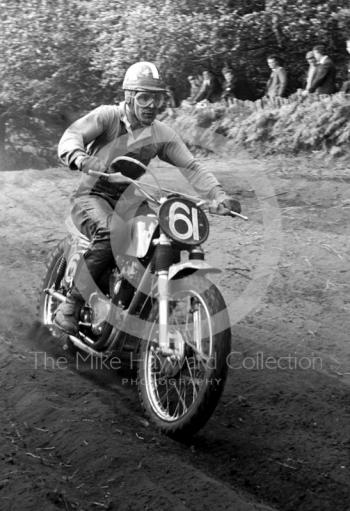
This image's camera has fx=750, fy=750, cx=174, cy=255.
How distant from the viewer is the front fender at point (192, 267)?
4672mm

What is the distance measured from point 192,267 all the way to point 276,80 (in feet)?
38.1

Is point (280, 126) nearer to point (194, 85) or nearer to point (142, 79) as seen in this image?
point (194, 85)

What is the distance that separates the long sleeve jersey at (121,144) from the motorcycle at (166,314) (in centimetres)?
19

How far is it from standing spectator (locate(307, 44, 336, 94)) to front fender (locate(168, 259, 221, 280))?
33.0ft

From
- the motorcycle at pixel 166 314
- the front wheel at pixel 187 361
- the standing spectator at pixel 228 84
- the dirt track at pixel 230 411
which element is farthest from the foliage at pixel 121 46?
the front wheel at pixel 187 361

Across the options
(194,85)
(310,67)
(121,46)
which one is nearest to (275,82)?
(310,67)

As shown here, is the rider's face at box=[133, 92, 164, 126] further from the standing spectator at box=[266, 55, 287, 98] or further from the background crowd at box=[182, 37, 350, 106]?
the standing spectator at box=[266, 55, 287, 98]

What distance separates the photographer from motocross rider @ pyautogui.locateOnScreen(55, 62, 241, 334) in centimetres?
532

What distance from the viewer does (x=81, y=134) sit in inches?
211

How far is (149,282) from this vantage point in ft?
16.8

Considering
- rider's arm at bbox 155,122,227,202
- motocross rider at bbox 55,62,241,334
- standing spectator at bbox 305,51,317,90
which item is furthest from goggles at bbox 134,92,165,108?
standing spectator at bbox 305,51,317,90

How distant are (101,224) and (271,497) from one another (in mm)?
2376

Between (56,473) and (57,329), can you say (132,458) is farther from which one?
(57,329)

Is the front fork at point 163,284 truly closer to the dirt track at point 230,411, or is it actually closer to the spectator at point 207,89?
the dirt track at point 230,411
